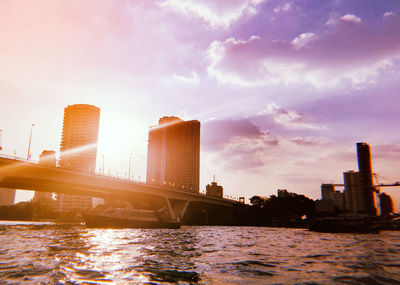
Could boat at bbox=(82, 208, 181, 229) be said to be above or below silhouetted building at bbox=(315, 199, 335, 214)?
below

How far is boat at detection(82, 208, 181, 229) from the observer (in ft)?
219

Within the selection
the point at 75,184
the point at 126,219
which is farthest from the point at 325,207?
the point at 75,184

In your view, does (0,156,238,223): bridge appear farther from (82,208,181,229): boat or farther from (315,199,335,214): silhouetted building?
(315,199,335,214): silhouetted building

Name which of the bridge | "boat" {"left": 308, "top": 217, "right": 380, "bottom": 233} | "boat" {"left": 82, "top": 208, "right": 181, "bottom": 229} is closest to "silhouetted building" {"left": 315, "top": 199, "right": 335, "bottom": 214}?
the bridge

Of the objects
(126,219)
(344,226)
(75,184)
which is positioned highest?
(75,184)

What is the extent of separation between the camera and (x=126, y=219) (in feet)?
232

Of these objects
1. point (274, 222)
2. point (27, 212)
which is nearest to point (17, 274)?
point (274, 222)

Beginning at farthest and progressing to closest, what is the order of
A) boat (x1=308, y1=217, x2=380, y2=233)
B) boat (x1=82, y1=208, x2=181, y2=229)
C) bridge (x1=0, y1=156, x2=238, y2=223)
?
boat (x1=308, y1=217, x2=380, y2=233)
boat (x1=82, y1=208, x2=181, y2=229)
bridge (x1=0, y1=156, x2=238, y2=223)

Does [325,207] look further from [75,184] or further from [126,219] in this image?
[75,184]

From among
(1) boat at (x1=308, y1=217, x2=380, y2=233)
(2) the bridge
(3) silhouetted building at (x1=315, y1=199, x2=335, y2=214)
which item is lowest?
(1) boat at (x1=308, y1=217, x2=380, y2=233)

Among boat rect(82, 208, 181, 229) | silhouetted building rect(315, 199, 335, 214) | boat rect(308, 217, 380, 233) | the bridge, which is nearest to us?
the bridge

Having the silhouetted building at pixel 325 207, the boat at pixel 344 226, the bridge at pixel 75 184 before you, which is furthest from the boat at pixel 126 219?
the silhouetted building at pixel 325 207

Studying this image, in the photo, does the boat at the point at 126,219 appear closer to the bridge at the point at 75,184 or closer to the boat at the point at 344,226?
the bridge at the point at 75,184

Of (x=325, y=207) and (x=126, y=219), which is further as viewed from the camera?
(x=325, y=207)
